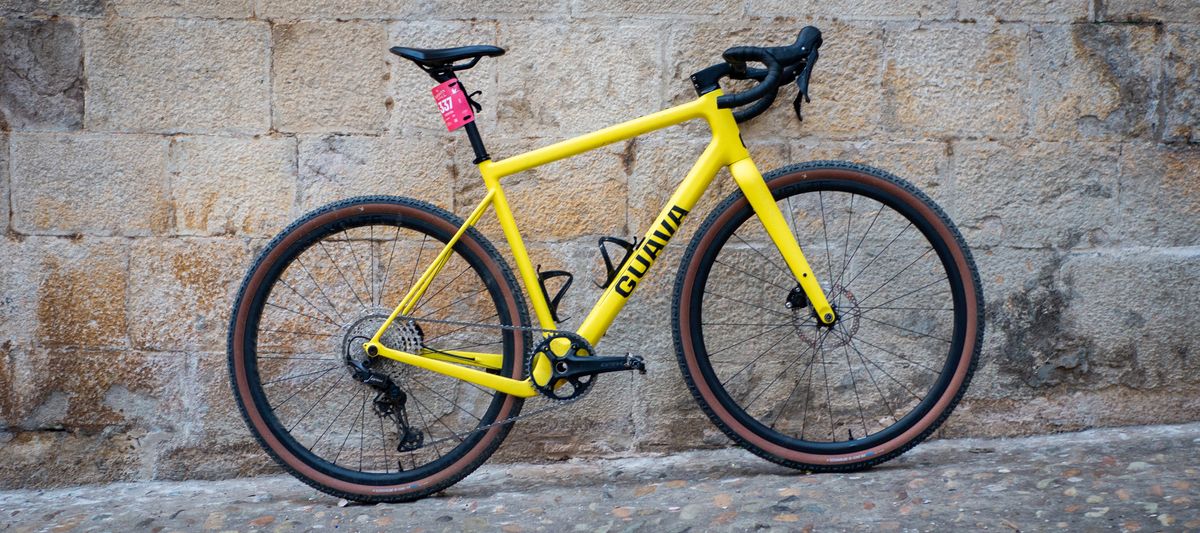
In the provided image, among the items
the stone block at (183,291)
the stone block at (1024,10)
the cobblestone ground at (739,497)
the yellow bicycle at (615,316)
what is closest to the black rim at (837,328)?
the yellow bicycle at (615,316)

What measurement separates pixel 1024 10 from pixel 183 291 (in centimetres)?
308

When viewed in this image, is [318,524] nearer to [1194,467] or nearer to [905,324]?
[905,324]

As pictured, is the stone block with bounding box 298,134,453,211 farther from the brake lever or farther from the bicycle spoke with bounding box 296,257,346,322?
the brake lever

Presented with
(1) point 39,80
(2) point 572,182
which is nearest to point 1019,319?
(2) point 572,182

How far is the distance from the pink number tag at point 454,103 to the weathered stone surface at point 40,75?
130cm

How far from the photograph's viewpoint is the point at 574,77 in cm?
374

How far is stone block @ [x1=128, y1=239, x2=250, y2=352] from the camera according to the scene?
3.77 meters

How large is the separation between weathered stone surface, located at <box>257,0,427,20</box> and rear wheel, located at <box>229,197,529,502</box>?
70 cm

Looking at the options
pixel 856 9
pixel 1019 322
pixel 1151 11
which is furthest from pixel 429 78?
pixel 1151 11

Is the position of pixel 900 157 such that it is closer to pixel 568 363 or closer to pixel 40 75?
pixel 568 363

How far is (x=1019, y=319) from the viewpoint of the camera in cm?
391

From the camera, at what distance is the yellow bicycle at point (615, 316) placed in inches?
135

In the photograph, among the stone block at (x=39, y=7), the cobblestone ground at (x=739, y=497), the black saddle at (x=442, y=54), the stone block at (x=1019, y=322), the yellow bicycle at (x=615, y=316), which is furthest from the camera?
the stone block at (x=1019, y=322)

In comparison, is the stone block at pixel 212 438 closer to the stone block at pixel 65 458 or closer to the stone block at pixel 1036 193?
the stone block at pixel 65 458
